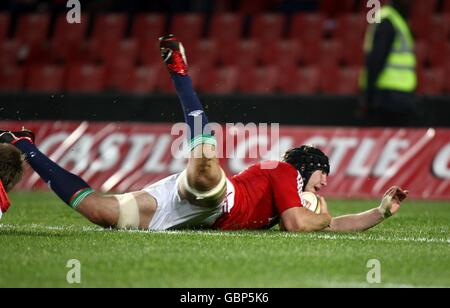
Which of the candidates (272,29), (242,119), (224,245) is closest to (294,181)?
(224,245)

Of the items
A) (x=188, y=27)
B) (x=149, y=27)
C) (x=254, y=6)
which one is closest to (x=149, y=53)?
(x=149, y=27)

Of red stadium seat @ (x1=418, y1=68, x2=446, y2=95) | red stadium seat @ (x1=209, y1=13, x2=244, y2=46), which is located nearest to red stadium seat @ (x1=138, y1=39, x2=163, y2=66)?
red stadium seat @ (x1=209, y1=13, x2=244, y2=46)

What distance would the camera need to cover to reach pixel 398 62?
12398 millimetres

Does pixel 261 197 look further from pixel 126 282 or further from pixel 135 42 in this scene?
pixel 135 42

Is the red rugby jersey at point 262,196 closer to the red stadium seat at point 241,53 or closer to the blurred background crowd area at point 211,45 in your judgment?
the blurred background crowd area at point 211,45

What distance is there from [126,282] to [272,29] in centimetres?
1097

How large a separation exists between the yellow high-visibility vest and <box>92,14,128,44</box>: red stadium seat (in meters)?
5.69

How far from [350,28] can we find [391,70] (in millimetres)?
3505

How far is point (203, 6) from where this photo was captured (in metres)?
17.1

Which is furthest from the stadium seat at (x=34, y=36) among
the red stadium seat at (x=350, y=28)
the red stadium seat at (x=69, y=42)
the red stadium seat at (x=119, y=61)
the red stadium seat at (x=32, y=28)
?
the red stadium seat at (x=350, y=28)

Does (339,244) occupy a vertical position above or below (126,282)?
above

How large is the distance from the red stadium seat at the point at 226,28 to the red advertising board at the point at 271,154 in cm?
333

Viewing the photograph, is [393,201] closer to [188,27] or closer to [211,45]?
[211,45]
